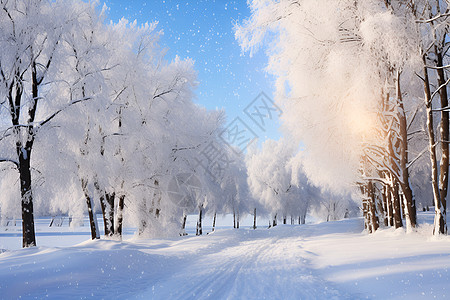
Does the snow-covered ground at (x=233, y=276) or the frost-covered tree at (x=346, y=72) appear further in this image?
the frost-covered tree at (x=346, y=72)

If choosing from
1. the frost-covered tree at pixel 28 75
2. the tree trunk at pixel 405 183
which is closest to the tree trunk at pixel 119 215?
the frost-covered tree at pixel 28 75

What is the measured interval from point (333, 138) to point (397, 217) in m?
Result: 4.28

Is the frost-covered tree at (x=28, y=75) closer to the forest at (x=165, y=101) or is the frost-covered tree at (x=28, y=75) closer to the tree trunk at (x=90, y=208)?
the forest at (x=165, y=101)

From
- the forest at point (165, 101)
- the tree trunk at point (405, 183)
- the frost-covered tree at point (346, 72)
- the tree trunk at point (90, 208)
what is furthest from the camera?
the tree trunk at point (90, 208)

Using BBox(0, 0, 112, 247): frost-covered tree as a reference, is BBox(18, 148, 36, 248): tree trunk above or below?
below

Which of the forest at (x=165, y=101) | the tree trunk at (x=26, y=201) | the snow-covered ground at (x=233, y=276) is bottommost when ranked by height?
the snow-covered ground at (x=233, y=276)

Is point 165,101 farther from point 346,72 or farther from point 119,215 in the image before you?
point 346,72

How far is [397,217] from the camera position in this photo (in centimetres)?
1222

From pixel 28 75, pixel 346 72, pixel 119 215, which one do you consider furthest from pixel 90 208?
pixel 346 72

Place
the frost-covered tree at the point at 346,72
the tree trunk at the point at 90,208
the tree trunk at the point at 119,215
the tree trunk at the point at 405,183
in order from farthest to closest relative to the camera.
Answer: the tree trunk at the point at 119,215 < the tree trunk at the point at 90,208 < the tree trunk at the point at 405,183 < the frost-covered tree at the point at 346,72

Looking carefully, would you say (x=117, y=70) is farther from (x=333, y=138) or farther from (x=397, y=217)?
(x=397, y=217)

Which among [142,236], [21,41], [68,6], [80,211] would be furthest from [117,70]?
[142,236]

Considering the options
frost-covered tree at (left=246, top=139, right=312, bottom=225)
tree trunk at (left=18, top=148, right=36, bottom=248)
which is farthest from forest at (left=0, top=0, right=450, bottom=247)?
frost-covered tree at (left=246, top=139, right=312, bottom=225)

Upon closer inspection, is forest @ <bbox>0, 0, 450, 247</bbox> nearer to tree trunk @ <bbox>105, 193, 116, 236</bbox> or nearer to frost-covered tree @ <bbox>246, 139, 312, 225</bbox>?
tree trunk @ <bbox>105, 193, 116, 236</bbox>
